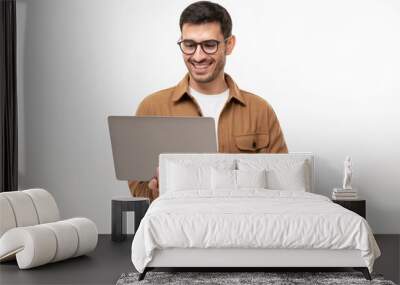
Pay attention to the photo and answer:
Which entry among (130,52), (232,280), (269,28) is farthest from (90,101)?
(232,280)

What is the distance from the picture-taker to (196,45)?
25.6 feet

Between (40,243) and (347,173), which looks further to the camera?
(347,173)

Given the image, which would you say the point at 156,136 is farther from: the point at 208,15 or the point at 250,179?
the point at 208,15

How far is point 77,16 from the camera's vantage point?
7.91 m

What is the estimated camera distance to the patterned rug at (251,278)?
Answer: 5.00 m

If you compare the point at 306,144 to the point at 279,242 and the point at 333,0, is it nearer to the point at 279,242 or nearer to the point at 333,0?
the point at 333,0

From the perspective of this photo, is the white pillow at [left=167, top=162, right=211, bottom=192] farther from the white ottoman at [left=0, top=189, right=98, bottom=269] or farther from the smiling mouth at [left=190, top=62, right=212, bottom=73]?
the smiling mouth at [left=190, top=62, right=212, bottom=73]

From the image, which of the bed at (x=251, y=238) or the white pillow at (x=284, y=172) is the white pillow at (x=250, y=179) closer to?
the white pillow at (x=284, y=172)

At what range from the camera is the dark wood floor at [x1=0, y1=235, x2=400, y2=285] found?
205 inches

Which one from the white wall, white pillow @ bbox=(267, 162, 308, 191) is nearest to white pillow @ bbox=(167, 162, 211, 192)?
white pillow @ bbox=(267, 162, 308, 191)

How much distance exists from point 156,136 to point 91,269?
5.16ft

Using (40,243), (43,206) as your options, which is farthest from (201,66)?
(40,243)

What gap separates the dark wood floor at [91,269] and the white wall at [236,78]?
4.22ft

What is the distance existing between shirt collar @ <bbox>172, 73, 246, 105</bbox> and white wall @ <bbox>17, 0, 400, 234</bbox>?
0.08m
